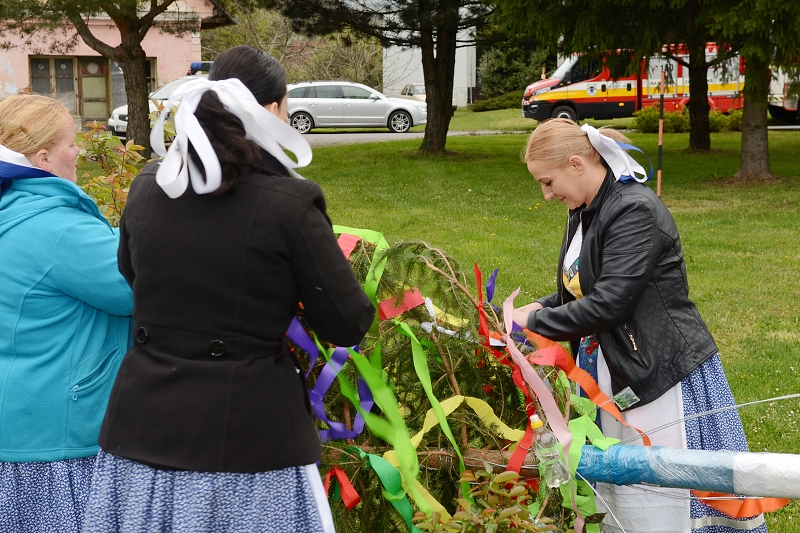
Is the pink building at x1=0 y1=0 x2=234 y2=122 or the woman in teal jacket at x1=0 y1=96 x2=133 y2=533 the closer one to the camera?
the woman in teal jacket at x1=0 y1=96 x2=133 y2=533

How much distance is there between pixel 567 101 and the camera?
2538cm

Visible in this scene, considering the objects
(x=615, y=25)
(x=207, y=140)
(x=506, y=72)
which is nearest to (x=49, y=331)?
(x=207, y=140)

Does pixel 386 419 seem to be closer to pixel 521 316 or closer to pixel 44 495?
pixel 521 316

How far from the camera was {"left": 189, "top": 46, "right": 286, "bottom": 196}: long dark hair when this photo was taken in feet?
5.90

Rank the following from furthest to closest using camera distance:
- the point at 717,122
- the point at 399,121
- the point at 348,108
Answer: the point at 399,121 → the point at 348,108 → the point at 717,122

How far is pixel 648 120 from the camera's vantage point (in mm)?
22562

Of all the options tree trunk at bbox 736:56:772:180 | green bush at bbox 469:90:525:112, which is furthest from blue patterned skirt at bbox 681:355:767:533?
green bush at bbox 469:90:525:112

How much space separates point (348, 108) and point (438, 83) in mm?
8149

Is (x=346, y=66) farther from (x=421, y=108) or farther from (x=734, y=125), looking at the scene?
(x=734, y=125)

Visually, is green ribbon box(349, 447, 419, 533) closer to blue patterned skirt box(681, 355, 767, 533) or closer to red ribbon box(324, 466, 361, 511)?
red ribbon box(324, 466, 361, 511)

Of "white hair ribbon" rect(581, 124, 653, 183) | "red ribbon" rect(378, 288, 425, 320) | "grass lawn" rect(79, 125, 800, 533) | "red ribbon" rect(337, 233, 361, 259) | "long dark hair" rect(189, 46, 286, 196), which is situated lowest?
"grass lawn" rect(79, 125, 800, 533)

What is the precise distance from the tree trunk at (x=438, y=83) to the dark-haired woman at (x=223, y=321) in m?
14.8

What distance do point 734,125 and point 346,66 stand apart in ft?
50.1

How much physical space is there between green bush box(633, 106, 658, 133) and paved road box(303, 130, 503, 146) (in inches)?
148
